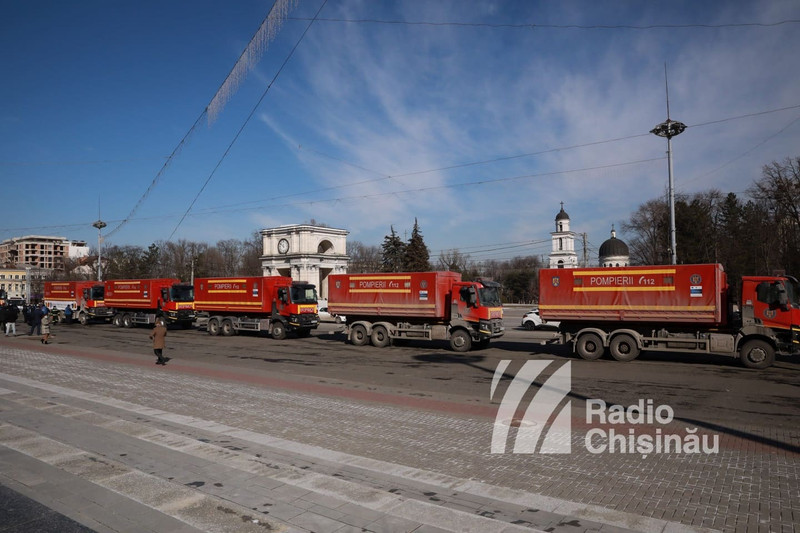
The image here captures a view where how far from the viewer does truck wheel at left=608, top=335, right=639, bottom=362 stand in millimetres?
18000

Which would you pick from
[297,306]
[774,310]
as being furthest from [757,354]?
[297,306]

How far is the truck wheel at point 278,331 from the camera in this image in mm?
27562

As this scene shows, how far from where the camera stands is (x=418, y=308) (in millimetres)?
22828

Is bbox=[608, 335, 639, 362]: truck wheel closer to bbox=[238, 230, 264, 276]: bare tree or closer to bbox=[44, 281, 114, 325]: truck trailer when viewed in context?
bbox=[44, 281, 114, 325]: truck trailer

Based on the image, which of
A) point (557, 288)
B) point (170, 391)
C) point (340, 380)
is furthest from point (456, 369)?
point (170, 391)

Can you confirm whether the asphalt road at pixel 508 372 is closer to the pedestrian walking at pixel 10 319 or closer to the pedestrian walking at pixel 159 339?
the pedestrian walking at pixel 159 339

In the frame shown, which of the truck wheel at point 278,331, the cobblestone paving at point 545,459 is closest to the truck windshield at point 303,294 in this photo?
the truck wheel at point 278,331

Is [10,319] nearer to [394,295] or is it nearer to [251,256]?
[394,295]

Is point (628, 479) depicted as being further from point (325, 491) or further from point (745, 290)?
point (745, 290)

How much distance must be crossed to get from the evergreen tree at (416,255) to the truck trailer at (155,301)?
41036mm

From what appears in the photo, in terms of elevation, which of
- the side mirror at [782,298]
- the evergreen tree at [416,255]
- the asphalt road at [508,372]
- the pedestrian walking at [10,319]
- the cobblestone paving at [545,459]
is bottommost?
the asphalt road at [508,372]

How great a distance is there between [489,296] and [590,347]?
4.72 meters

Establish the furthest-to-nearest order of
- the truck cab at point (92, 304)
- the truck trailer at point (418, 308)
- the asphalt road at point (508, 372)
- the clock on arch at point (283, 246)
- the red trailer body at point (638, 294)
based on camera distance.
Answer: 1. the clock on arch at point (283, 246)
2. the truck cab at point (92, 304)
3. the truck trailer at point (418, 308)
4. the red trailer body at point (638, 294)
5. the asphalt road at point (508, 372)

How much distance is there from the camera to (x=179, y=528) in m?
5.13
